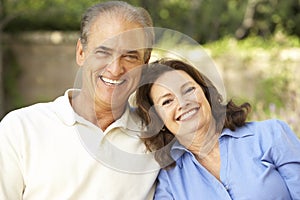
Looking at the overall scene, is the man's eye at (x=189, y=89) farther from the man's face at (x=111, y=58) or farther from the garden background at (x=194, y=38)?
the garden background at (x=194, y=38)

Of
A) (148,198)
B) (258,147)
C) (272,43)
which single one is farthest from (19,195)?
(272,43)

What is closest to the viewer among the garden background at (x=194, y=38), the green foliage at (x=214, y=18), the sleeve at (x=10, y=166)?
the sleeve at (x=10, y=166)

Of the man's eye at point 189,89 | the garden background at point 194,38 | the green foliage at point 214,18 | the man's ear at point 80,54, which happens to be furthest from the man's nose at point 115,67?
the green foliage at point 214,18

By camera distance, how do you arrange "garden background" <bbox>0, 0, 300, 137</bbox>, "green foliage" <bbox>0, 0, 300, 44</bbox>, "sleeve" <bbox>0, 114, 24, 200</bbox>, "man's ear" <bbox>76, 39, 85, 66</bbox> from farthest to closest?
"green foliage" <bbox>0, 0, 300, 44</bbox>, "garden background" <bbox>0, 0, 300, 137</bbox>, "man's ear" <bbox>76, 39, 85, 66</bbox>, "sleeve" <bbox>0, 114, 24, 200</bbox>

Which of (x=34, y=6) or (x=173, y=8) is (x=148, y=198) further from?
(x=173, y=8)

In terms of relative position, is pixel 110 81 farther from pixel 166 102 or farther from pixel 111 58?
pixel 166 102

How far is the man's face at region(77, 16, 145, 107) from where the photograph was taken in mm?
2207

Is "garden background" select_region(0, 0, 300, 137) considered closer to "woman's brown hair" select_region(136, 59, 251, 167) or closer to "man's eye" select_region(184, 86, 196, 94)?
"woman's brown hair" select_region(136, 59, 251, 167)

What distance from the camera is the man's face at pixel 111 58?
2207 mm

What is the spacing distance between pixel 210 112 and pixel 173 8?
853 centimetres

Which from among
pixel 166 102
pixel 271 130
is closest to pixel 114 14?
pixel 166 102

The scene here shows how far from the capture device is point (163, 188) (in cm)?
228

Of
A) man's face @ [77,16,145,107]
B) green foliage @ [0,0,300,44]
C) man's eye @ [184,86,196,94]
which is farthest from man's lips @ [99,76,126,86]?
green foliage @ [0,0,300,44]

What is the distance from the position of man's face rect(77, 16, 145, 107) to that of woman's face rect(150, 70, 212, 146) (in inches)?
5.0
